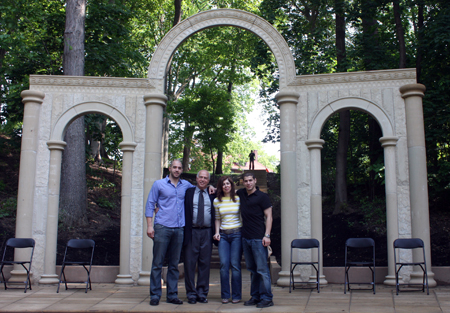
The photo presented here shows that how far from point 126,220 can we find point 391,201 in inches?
190

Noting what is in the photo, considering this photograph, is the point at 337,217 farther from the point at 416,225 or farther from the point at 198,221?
the point at 198,221

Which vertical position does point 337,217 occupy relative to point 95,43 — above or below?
below

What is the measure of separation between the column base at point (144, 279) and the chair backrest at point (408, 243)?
14.2ft

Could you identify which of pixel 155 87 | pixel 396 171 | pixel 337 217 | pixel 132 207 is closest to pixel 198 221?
pixel 132 207

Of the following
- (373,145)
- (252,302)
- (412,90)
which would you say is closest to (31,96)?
(252,302)

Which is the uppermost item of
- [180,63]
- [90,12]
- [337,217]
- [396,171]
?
[180,63]

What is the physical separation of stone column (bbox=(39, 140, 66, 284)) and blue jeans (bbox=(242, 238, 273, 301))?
3926mm

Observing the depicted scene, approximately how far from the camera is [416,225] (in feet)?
23.6

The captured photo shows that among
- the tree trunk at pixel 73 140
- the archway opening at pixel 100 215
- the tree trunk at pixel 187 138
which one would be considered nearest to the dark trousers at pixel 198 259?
the archway opening at pixel 100 215

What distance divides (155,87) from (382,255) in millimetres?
8217

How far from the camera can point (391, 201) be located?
7355 mm

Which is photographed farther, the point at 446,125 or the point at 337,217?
the point at 337,217

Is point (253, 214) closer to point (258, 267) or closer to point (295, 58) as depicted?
point (258, 267)

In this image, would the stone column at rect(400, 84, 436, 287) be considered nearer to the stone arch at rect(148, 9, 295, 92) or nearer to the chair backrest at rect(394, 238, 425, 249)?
the chair backrest at rect(394, 238, 425, 249)
